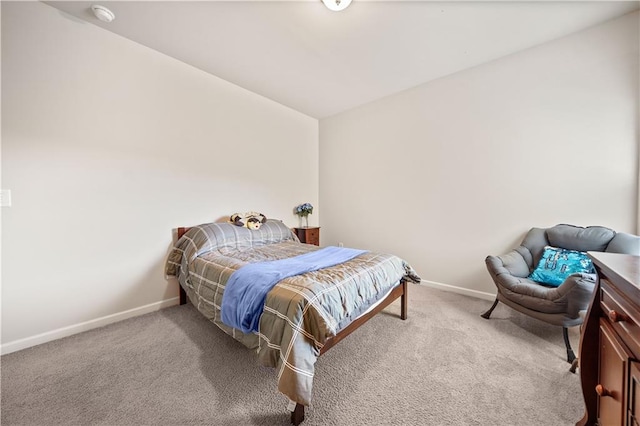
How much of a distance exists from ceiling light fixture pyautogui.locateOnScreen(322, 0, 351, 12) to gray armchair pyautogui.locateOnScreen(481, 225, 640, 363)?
2573mm

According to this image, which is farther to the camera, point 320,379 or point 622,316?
point 320,379

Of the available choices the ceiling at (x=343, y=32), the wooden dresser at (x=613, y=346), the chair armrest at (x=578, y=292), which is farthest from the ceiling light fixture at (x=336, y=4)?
the chair armrest at (x=578, y=292)

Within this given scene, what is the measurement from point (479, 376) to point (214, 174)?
128 inches

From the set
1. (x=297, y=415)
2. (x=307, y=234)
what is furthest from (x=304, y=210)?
(x=297, y=415)

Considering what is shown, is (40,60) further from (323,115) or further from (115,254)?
(323,115)

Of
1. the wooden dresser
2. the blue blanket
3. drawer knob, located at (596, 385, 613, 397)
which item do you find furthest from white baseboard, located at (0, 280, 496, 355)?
drawer knob, located at (596, 385, 613, 397)

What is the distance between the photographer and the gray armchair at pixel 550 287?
168 centimetres

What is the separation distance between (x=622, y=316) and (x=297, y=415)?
1421mm

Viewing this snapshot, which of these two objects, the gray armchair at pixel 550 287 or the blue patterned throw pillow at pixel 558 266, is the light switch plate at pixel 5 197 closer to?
the gray armchair at pixel 550 287

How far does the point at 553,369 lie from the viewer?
1622mm

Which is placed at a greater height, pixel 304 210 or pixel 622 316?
pixel 304 210

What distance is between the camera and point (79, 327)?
2.12 m

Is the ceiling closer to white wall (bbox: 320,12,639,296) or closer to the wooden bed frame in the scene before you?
white wall (bbox: 320,12,639,296)

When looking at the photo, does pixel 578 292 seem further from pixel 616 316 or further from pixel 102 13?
pixel 102 13
